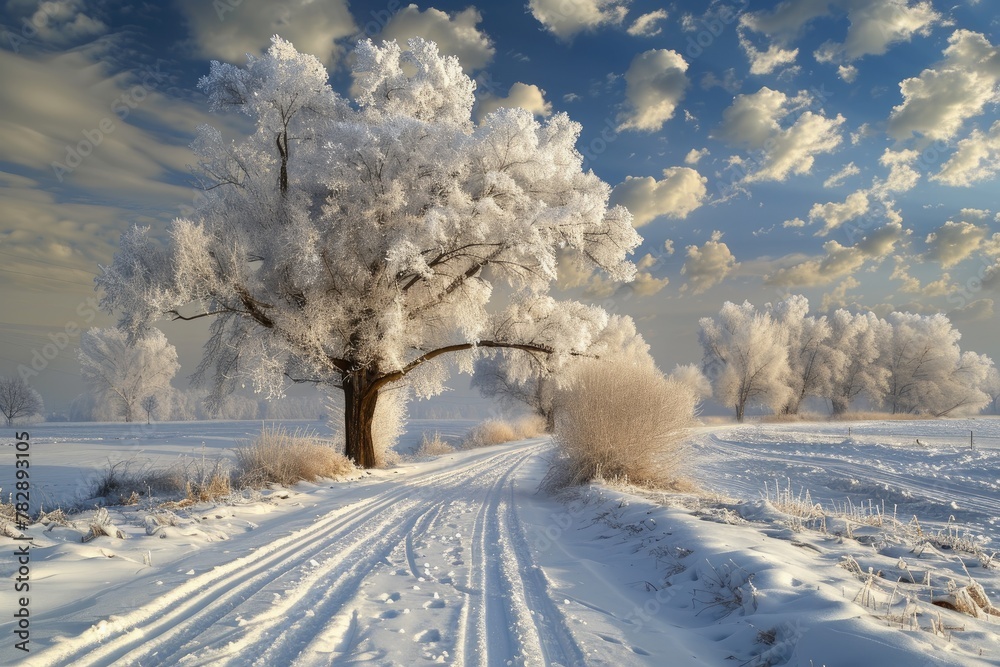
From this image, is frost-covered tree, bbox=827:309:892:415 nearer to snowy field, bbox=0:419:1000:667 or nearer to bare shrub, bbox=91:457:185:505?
snowy field, bbox=0:419:1000:667

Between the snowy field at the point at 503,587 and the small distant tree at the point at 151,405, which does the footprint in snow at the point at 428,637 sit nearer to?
the snowy field at the point at 503,587

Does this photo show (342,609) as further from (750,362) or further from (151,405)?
(151,405)

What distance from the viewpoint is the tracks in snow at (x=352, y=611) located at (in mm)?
2975

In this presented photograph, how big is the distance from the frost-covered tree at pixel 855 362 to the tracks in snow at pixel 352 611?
221 ft

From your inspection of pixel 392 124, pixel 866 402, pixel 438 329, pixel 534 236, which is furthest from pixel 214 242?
pixel 866 402

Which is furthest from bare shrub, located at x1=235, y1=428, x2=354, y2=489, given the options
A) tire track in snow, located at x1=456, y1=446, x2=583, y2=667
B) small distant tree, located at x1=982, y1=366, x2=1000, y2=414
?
small distant tree, located at x1=982, y1=366, x2=1000, y2=414

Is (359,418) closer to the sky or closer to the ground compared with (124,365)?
closer to the ground

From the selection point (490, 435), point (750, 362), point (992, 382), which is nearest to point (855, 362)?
point (750, 362)

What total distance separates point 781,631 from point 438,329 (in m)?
13.2

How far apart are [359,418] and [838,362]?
2451 inches

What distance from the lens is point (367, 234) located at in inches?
504

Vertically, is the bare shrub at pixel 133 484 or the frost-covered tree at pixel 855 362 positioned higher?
the frost-covered tree at pixel 855 362

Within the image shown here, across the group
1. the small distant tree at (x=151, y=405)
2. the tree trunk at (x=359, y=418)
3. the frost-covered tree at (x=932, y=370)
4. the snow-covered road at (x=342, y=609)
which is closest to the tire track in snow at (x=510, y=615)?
the snow-covered road at (x=342, y=609)

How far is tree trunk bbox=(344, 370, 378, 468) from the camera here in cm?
1460
